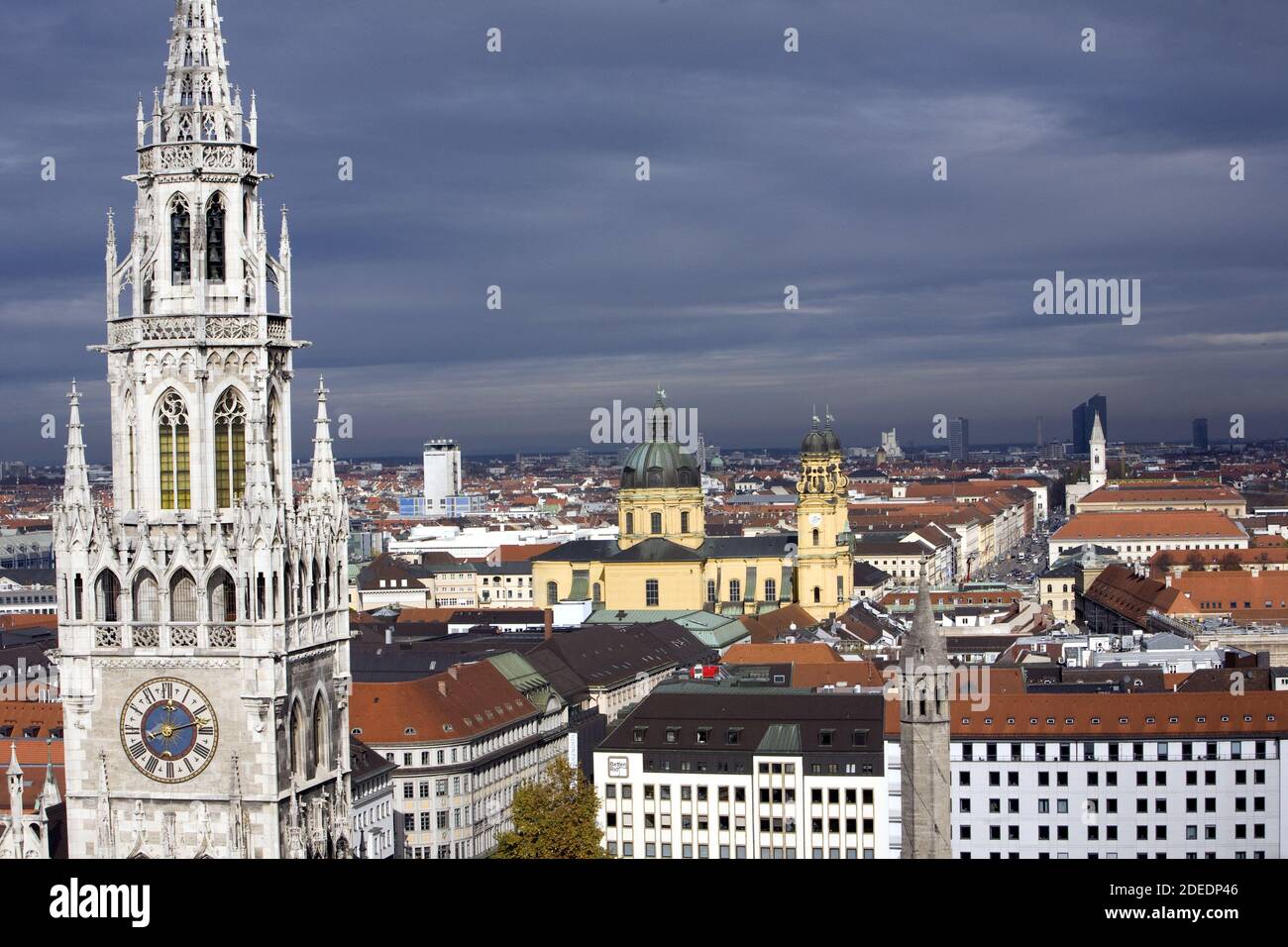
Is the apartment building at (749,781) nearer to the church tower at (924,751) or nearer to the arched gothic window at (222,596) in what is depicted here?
the church tower at (924,751)

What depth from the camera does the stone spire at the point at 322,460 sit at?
26.9 m

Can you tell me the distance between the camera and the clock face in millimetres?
25031

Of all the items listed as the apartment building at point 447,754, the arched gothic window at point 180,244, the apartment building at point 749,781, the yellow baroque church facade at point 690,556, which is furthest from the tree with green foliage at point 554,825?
the yellow baroque church facade at point 690,556

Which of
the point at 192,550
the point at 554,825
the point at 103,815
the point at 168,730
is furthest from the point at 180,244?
the point at 554,825

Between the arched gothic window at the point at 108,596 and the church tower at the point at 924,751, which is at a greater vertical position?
the arched gothic window at the point at 108,596

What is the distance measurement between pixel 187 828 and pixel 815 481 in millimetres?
116333

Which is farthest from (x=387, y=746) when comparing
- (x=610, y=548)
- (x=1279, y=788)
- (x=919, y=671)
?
(x=610, y=548)

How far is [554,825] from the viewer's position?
57.3m

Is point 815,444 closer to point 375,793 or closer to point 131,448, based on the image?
point 375,793

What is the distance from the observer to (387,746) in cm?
7525

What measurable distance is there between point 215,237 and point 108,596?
487cm

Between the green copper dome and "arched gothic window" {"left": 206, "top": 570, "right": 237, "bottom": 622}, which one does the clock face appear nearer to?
"arched gothic window" {"left": 206, "top": 570, "right": 237, "bottom": 622}

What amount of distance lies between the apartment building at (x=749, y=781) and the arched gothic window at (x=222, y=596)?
139ft
